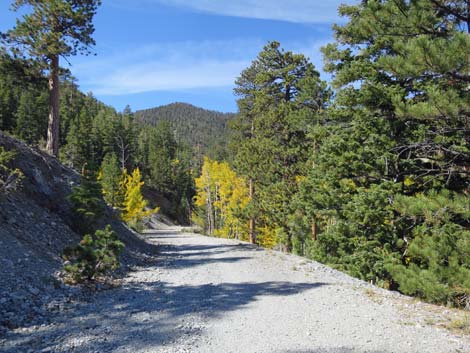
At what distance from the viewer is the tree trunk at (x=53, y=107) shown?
631 inches

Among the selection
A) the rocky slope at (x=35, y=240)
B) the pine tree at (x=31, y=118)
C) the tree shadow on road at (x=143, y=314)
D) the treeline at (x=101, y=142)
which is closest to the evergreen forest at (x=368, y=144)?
the rocky slope at (x=35, y=240)

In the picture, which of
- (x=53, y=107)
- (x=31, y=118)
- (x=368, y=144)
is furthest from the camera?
(x=31, y=118)

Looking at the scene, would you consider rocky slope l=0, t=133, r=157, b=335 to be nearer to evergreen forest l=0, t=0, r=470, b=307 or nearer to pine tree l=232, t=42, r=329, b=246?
evergreen forest l=0, t=0, r=470, b=307

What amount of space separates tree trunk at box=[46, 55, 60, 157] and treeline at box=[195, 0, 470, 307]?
425 inches

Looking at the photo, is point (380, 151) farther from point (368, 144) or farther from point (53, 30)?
point (53, 30)

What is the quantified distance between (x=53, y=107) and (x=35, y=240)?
903 cm

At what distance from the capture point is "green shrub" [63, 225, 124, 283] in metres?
8.15

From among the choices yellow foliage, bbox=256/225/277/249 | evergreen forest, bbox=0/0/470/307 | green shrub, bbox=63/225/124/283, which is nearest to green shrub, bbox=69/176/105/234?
evergreen forest, bbox=0/0/470/307

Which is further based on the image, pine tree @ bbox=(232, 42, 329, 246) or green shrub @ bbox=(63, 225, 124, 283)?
pine tree @ bbox=(232, 42, 329, 246)

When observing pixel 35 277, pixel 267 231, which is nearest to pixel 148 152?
pixel 267 231

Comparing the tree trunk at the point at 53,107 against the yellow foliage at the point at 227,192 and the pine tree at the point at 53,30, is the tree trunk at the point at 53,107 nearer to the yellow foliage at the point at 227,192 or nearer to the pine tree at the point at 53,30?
the pine tree at the point at 53,30

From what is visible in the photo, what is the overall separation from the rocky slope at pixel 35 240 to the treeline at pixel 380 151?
25.5 ft

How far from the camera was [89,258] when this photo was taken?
329 inches

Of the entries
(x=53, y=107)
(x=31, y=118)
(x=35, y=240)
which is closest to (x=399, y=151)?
(x=35, y=240)
